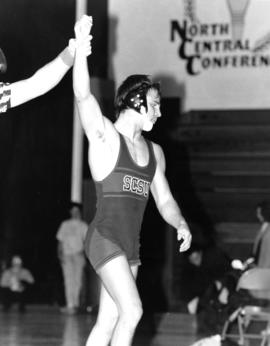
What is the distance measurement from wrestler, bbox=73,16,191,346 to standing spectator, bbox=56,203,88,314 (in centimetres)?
748

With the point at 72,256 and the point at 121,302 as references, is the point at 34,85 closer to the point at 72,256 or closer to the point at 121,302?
the point at 121,302

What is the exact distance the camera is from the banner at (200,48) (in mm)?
15359

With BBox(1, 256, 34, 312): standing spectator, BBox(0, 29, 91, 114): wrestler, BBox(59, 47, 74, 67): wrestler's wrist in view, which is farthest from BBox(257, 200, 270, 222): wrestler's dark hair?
BBox(0, 29, 91, 114): wrestler

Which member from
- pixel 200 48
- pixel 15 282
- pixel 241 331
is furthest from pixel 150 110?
pixel 200 48

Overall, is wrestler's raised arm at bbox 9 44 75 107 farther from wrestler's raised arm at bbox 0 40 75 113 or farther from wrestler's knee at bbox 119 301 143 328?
wrestler's knee at bbox 119 301 143 328

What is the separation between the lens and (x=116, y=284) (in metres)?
4.62

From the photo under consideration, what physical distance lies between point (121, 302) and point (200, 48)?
38.1 ft

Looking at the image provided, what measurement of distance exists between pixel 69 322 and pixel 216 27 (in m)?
7.00

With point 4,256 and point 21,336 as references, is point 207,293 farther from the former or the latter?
point 4,256

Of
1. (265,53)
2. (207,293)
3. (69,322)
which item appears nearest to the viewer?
(207,293)

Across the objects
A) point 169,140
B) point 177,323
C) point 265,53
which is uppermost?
point 265,53

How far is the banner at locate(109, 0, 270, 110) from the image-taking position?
15.4 m

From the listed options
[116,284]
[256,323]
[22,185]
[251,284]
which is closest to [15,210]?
[22,185]

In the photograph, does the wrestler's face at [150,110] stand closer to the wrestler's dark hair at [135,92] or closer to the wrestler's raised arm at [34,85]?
the wrestler's dark hair at [135,92]
